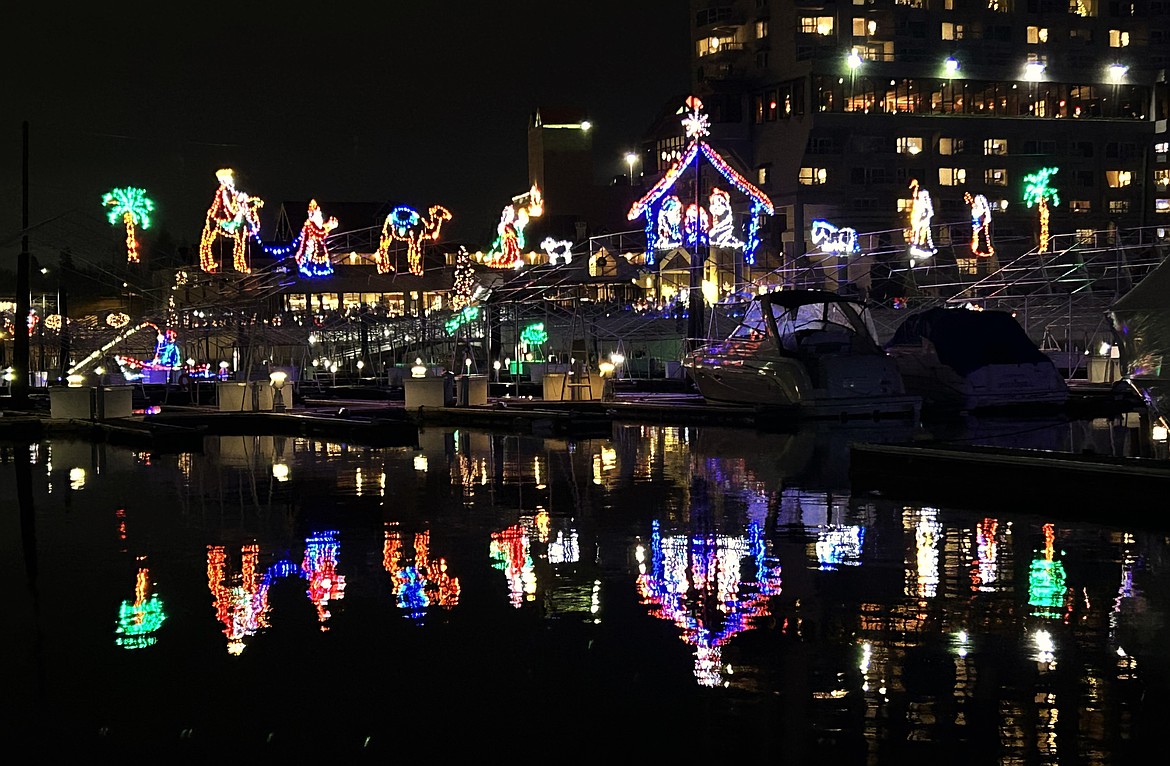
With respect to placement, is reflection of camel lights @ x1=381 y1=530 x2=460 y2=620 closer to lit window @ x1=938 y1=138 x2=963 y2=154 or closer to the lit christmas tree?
the lit christmas tree

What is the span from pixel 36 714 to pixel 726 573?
5354mm

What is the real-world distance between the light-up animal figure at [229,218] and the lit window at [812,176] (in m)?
49.4

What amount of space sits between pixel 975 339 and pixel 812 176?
59683 millimetres

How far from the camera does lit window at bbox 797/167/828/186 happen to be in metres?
90.1

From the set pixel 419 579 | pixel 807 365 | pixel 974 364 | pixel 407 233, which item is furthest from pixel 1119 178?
pixel 419 579

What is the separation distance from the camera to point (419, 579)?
10578 mm

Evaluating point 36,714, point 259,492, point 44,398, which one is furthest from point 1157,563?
point 44,398

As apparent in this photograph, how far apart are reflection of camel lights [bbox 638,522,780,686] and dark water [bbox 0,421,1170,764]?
0.11 feet

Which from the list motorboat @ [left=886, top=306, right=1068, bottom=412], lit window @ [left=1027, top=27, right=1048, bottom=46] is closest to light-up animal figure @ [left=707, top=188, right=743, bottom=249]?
motorboat @ [left=886, top=306, right=1068, bottom=412]

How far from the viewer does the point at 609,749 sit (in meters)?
6.40

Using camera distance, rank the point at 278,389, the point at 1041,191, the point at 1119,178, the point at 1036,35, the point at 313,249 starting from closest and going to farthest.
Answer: the point at 278,389, the point at 313,249, the point at 1041,191, the point at 1036,35, the point at 1119,178

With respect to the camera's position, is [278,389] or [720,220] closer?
[278,389]

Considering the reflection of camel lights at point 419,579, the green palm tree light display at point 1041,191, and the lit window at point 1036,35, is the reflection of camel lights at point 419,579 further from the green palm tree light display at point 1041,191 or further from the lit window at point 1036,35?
the lit window at point 1036,35

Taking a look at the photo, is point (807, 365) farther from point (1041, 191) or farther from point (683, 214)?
point (1041, 191)
